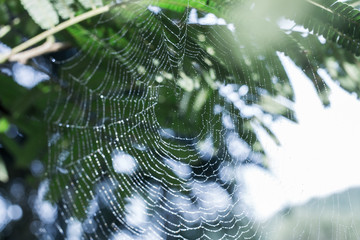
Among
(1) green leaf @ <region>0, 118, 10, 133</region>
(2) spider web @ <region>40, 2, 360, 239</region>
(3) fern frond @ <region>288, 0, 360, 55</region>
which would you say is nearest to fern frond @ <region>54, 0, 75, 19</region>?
(2) spider web @ <region>40, 2, 360, 239</region>

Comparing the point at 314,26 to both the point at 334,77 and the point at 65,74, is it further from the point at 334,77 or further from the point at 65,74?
the point at 65,74

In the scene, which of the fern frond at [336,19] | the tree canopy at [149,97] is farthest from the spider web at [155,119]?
the fern frond at [336,19]

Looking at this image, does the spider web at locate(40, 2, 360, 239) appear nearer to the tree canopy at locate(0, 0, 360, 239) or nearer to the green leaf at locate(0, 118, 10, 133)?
the tree canopy at locate(0, 0, 360, 239)

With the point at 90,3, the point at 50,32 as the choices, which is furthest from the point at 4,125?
the point at 90,3

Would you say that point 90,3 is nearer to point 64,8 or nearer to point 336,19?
point 64,8

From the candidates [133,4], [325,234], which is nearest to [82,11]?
[133,4]

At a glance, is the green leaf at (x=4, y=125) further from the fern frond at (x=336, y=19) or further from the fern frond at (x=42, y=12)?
the fern frond at (x=336, y=19)
